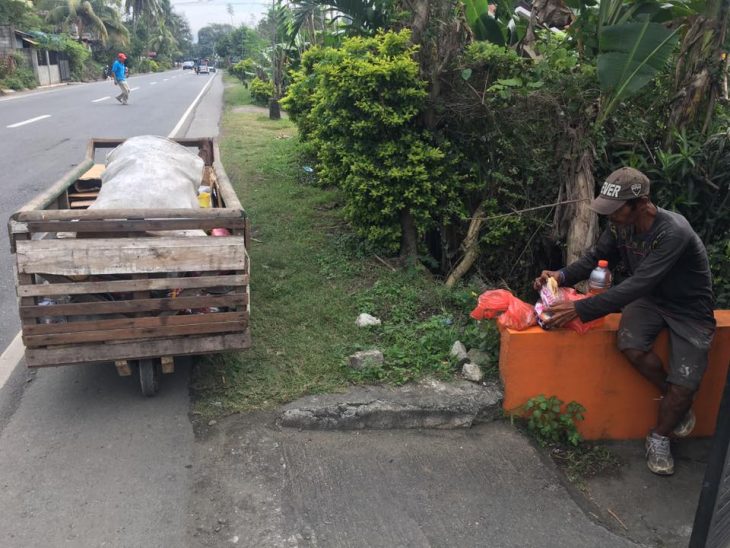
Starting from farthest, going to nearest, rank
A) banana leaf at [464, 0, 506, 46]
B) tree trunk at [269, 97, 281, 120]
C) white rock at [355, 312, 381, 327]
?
1. tree trunk at [269, 97, 281, 120]
2. banana leaf at [464, 0, 506, 46]
3. white rock at [355, 312, 381, 327]

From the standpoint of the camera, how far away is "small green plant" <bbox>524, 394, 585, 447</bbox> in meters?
3.76

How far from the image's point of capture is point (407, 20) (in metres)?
5.71

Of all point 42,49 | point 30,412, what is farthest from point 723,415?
point 42,49

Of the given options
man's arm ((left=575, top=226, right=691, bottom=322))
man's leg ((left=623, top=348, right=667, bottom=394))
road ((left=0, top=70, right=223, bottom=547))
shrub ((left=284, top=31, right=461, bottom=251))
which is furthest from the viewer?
shrub ((left=284, top=31, right=461, bottom=251))

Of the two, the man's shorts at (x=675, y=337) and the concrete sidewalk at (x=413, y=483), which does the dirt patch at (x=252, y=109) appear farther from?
the man's shorts at (x=675, y=337)

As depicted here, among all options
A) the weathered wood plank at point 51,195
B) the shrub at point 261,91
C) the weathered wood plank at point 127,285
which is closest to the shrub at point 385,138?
the weathered wood plank at point 127,285

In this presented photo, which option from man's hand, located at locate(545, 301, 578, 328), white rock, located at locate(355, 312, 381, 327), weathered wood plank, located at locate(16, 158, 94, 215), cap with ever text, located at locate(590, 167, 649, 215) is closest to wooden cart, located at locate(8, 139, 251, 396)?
weathered wood plank, located at locate(16, 158, 94, 215)

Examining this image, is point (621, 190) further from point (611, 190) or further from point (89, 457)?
point (89, 457)

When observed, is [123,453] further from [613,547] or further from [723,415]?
[723,415]

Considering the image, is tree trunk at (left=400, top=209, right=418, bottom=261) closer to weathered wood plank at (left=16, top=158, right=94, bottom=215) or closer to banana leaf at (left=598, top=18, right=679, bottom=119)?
banana leaf at (left=598, top=18, right=679, bottom=119)

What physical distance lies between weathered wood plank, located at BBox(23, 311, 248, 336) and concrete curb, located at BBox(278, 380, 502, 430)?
695mm

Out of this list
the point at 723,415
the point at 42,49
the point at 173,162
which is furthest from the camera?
the point at 42,49

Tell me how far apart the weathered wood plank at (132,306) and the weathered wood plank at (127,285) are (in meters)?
0.08

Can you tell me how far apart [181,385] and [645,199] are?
10.5 feet
